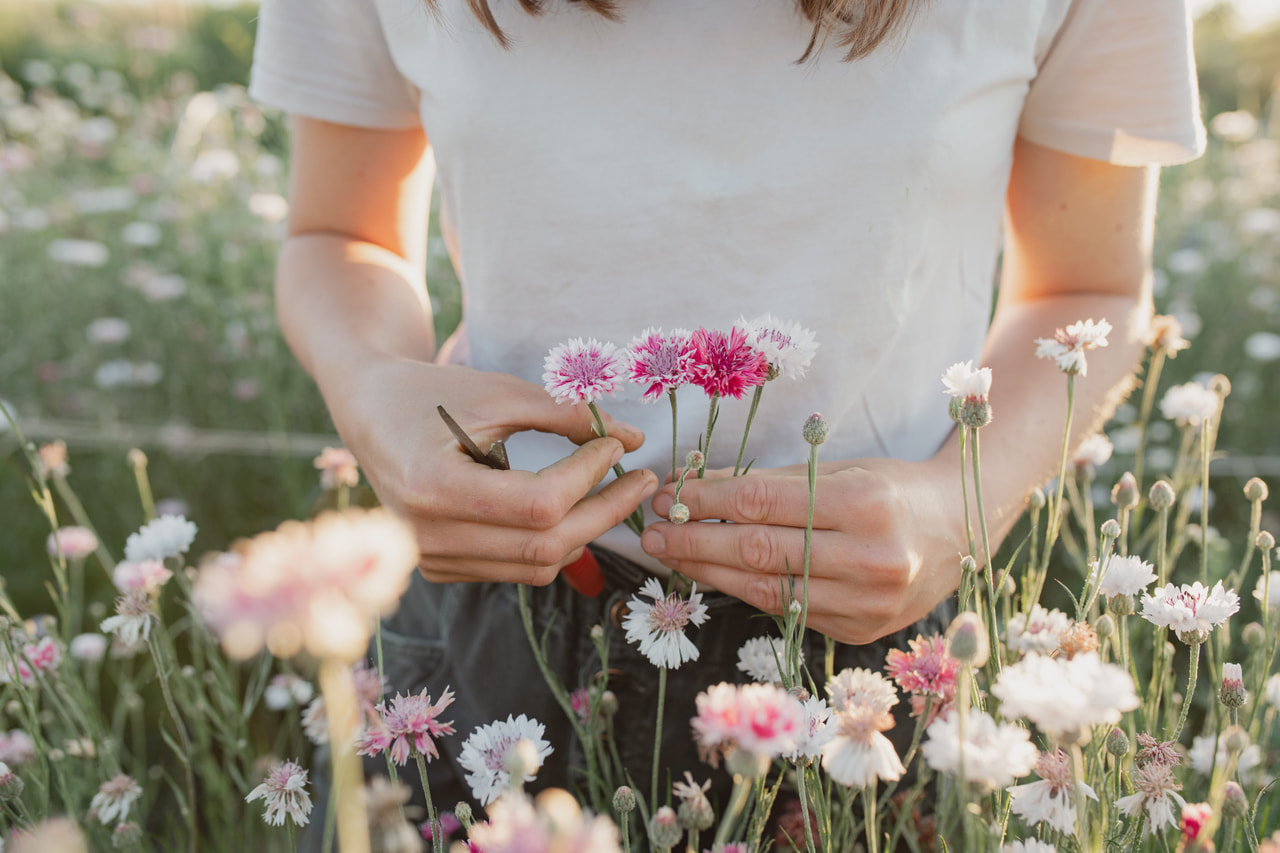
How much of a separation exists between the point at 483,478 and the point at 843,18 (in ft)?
1.28

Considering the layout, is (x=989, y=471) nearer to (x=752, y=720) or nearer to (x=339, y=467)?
(x=752, y=720)

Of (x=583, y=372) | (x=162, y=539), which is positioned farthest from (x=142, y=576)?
(x=583, y=372)

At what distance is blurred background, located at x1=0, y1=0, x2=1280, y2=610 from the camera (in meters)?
1.79

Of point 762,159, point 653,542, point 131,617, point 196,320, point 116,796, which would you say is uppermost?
point 762,159

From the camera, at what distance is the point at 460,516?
55 centimetres

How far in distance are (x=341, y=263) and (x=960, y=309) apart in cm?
54

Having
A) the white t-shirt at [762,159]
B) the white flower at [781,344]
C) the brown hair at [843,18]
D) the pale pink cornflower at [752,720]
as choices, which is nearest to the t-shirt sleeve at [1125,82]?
the white t-shirt at [762,159]

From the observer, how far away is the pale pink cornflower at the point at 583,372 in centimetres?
52

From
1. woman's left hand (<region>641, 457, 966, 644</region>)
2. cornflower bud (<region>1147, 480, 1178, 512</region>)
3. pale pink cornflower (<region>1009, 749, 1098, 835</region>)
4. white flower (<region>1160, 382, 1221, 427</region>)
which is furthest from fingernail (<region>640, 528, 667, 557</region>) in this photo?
white flower (<region>1160, 382, 1221, 427</region>)

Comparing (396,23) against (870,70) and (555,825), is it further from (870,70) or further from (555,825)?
(555,825)

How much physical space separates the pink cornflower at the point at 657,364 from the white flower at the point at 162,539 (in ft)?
1.28

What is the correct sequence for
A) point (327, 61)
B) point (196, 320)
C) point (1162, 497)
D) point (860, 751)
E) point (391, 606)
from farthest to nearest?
point (196, 320), point (327, 61), point (1162, 497), point (860, 751), point (391, 606)

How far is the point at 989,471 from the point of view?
65 cm

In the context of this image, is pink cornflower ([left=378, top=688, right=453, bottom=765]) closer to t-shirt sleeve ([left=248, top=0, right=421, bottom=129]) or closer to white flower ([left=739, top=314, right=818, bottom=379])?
white flower ([left=739, top=314, right=818, bottom=379])
